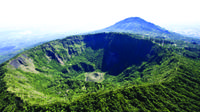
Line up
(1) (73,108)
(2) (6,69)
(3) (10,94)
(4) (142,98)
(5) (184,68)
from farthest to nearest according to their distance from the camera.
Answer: (2) (6,69)
(5) (184,68)
(3) (10,94)
(4) (142,98)
(1) (73,108)

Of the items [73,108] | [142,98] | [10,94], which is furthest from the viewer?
[10,94]

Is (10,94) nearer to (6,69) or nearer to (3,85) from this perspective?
(3,85)

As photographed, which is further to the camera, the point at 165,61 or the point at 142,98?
the point at 165,61

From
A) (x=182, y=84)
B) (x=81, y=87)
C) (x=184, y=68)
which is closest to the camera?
(x=182, y=84)

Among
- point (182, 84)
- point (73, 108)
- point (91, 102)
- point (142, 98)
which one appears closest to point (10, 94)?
point (73, 108)

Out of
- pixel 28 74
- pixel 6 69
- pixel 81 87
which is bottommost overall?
pixel 81 87

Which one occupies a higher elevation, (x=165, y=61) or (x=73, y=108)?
(x=165, y=61)

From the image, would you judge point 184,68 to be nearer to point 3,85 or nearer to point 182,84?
point 182,84

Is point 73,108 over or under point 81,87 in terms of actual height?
over

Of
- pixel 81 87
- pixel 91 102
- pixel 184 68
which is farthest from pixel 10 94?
pixel 184 68
